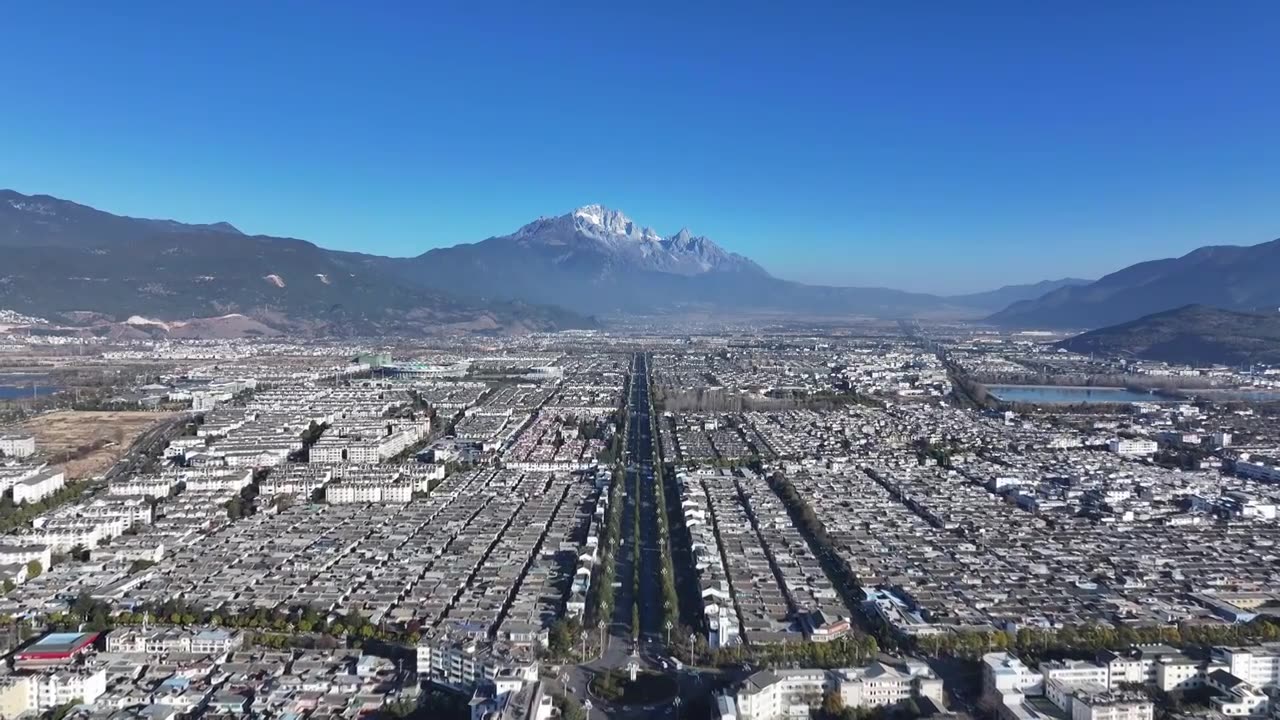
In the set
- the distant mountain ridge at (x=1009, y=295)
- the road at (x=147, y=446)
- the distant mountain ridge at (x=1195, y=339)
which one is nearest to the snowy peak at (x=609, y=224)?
the distant mountain ridge at (x=1009, y=295)

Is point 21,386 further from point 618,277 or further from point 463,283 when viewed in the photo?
point 618,277

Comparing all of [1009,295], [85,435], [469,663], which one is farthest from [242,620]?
[1009,295]

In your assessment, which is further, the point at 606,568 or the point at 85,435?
the point at 85,435

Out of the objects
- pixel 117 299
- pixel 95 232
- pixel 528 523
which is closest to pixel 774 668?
pixel 528 523

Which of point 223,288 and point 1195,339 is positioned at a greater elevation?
point 223,288

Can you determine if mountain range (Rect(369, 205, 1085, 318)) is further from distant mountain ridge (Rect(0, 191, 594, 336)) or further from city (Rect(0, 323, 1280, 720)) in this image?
city (Rect(0, 323, 1280, 720))

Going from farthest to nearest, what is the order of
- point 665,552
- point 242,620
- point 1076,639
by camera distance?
1. point 665,552
2. point 242,620
3. point 1076,639

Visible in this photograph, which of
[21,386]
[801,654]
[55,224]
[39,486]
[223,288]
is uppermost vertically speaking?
[55,224]
